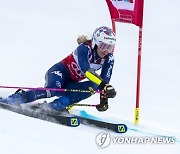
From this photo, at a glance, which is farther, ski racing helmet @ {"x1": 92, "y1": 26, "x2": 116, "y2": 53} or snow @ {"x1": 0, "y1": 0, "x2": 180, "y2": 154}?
ski racing helmet @ {"x1": 92, "y1": 26, "x2": 116, "y2": 53}

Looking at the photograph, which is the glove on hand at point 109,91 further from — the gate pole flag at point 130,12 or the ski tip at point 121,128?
the gate pole flag at point 130,12

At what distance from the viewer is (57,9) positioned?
57.1 ft

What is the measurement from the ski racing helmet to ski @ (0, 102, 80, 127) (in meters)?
1.01

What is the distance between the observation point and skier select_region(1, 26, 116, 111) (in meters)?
6.96

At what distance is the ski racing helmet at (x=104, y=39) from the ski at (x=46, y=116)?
3.31ft

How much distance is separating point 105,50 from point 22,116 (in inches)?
57.7

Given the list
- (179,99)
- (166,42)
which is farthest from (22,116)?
(166,42)

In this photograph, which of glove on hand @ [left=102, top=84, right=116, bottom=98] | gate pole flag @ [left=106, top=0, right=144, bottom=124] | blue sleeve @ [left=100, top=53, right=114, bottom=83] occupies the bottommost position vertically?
glove on hand @ [left=102, top=84, right=116, bottom=98]

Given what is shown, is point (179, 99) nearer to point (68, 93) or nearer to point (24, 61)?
point (68, 93)

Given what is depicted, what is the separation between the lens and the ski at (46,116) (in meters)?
6.49

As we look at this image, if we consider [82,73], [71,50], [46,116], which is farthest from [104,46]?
[71,50]

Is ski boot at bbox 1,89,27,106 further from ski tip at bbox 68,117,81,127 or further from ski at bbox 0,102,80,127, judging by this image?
ski tip at bbox 68,117,81,127

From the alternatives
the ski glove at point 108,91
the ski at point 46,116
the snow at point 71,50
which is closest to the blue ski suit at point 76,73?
the ski glove at point 108,91

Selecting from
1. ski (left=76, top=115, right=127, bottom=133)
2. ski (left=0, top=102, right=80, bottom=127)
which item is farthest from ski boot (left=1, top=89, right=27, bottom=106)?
ski (left=76, top=115, right=127, bottom=133)
